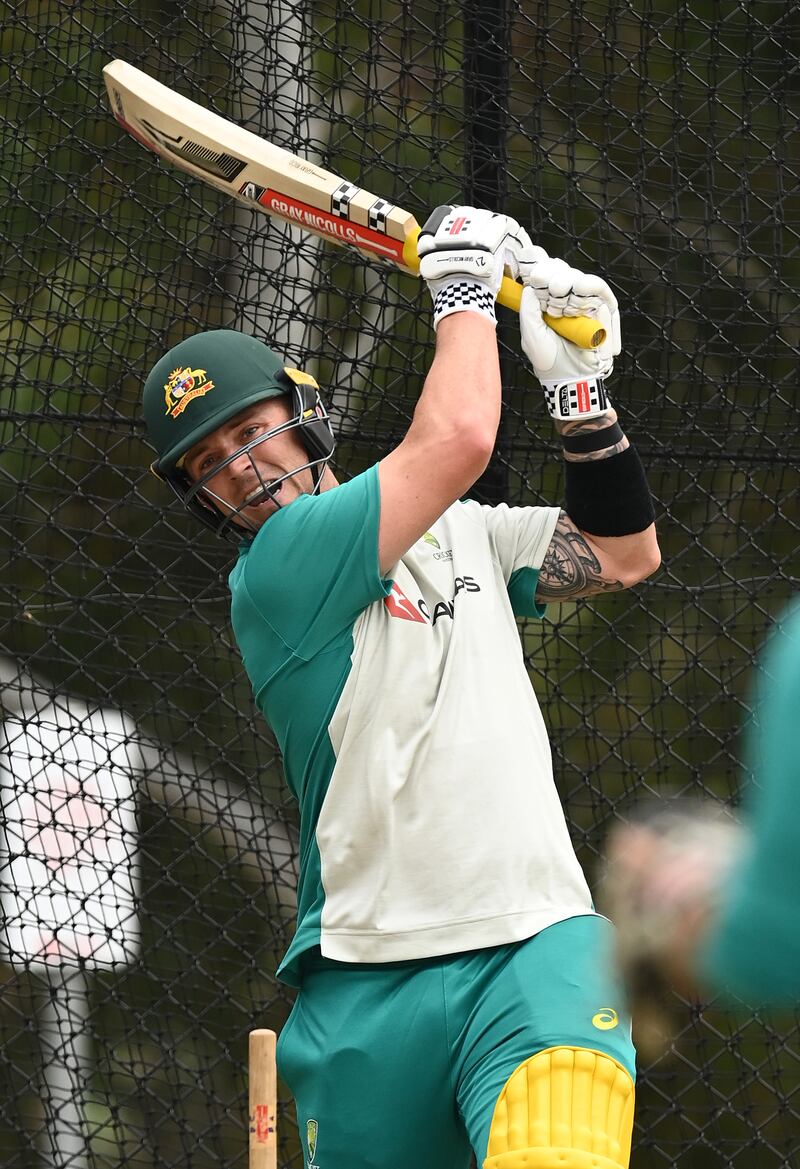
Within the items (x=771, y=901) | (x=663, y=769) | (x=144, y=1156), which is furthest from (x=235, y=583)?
(x=144, y=1156)

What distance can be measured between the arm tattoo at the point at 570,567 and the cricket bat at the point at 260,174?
620 mm

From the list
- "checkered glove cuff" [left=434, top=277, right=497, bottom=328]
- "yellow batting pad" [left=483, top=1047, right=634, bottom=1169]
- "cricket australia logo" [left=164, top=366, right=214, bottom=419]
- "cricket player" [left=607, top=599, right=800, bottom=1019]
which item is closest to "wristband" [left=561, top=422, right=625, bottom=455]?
"checkered glove cuff" [left=434, top=277, right=497, bottom=328]

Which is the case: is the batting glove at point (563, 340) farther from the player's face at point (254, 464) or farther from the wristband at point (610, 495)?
the player's face at point (254, 464)

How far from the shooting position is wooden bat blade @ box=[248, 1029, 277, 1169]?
3.33 m

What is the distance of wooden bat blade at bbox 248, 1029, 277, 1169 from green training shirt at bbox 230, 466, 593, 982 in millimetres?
721

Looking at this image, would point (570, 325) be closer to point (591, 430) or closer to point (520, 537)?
point (591, 430)

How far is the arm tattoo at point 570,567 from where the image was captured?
2896 millimetres

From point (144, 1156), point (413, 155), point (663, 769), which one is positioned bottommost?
point (144, 1156)

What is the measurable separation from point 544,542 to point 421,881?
73 centimetres

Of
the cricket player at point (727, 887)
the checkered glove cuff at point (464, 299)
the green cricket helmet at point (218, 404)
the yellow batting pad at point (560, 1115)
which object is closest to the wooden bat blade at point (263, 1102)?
the yellow batting pad at point (560, 1115)

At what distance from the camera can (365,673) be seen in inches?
103

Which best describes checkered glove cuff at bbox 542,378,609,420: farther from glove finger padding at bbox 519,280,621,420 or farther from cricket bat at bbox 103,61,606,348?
cricket bat at bbox 103,61,606,348

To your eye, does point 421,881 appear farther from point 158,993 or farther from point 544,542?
point 158,993

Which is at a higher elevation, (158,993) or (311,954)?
(311,954)
